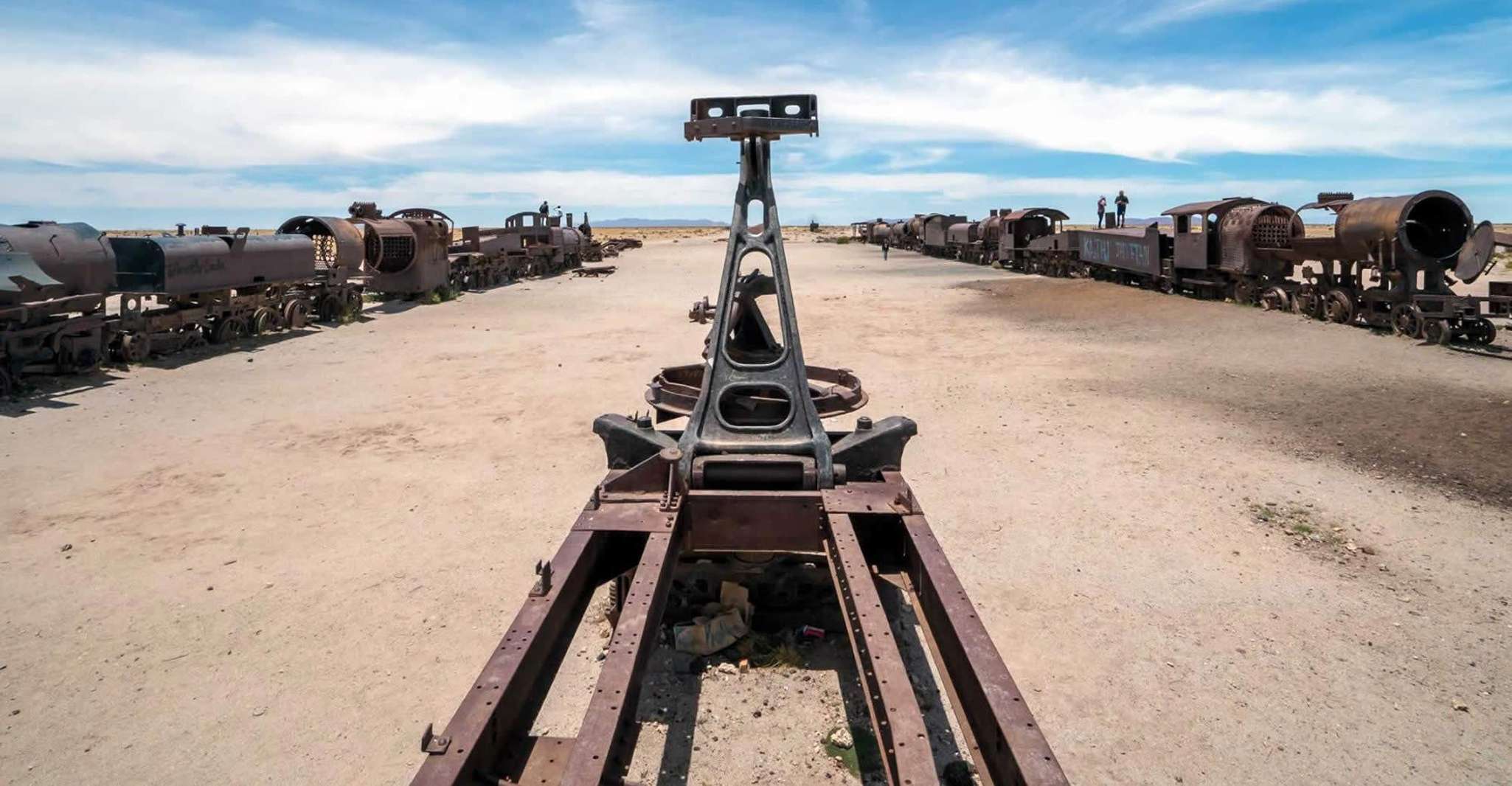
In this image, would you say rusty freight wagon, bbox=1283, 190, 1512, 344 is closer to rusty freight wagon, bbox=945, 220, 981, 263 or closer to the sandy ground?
the sandy ground

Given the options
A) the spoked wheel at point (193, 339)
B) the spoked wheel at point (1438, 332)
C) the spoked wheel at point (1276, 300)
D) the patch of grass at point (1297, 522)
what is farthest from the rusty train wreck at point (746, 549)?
the spoked wheel at point (1276, 300)

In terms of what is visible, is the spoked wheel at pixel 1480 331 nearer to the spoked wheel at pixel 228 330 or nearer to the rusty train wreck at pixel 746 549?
the rusty train wreck at pixel 746 549

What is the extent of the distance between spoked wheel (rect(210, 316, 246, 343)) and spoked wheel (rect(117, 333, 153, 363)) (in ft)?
6.27

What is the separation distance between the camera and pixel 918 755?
2650 mm

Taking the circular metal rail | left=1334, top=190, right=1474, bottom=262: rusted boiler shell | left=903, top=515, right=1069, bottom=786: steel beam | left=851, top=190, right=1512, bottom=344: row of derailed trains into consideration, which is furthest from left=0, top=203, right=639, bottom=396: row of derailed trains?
left=1334, top=190, right=1474, bottom=262: rusted boiler shell

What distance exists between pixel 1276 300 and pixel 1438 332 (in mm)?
4333

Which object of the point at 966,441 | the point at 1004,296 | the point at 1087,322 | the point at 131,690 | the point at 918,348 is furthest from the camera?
the point at 1004,296

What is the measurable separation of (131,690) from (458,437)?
15.5 ft

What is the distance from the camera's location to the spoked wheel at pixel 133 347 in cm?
1304

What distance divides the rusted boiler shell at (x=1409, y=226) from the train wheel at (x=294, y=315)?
64.5 feet

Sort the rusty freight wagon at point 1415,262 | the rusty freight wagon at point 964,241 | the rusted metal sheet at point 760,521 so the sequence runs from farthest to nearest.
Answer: the rusty freight wagon at point 964,241
the rusty freight wagon at point 1415,262
the rusted metal sheet at point 760,521

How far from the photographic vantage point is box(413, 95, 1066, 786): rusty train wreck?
272 centimetres

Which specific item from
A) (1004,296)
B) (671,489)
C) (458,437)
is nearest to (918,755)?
(671,489)

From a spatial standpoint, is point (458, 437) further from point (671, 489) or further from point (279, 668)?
point (671, 489)
